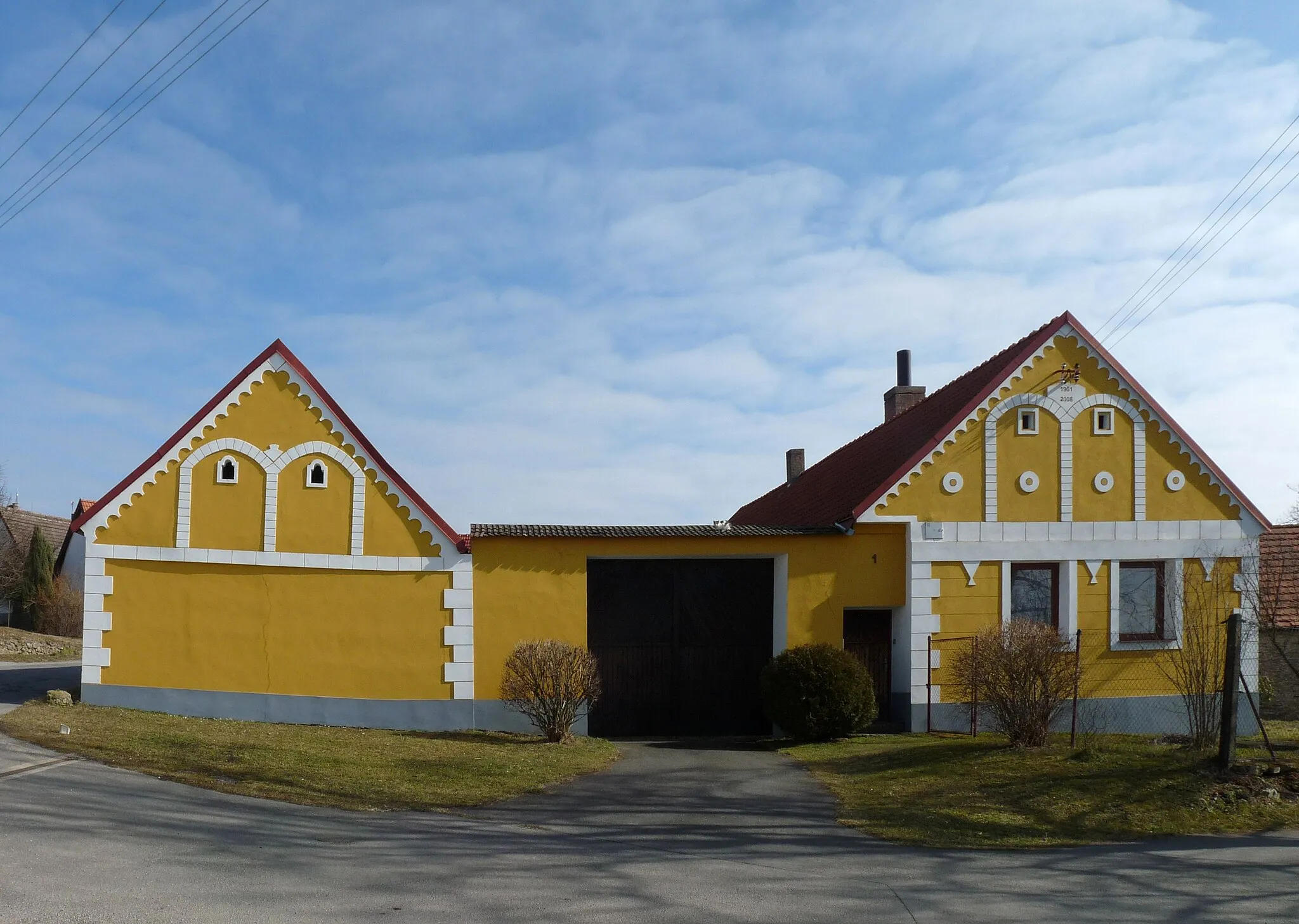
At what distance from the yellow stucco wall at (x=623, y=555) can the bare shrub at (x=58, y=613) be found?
992 inches

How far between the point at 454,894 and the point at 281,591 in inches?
408

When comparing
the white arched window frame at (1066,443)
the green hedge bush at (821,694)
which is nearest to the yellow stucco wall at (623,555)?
the green hedge bush at (821,694)

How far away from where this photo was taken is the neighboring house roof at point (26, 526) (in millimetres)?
42875

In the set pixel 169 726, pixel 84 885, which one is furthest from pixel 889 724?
pixel 84 885

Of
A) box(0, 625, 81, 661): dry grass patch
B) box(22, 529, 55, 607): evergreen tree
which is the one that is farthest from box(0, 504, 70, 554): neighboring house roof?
box(0, 625, 81, 661): dry grass patch

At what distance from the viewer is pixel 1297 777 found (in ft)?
36.6

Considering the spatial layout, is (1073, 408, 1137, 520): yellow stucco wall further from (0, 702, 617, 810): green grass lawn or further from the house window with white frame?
(0, 702, 617, 810): green grass lawn

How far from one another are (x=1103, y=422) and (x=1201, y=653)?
6.12 m

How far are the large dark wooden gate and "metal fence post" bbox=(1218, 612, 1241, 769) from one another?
8.69 m

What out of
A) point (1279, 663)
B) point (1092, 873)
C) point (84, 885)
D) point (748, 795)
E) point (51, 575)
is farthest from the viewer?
point (51, 575)

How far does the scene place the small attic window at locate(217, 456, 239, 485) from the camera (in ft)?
54.5

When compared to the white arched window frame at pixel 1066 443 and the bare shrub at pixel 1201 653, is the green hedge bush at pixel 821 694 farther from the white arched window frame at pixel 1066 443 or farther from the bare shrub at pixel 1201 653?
the bare shrub at pixel 1201 653

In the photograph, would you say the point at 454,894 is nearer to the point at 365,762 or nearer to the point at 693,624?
the point at 365,762

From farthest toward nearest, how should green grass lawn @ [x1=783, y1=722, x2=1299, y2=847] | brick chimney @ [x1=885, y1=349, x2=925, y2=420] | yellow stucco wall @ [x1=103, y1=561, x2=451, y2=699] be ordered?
brick chimney @ [x1=885, y1=349, x2=925, y2=420]
yellow stucco wall @ [x1=103, y1=561, x2=451, y2=699]
green grass lawn @ [x1=783, y1=722, x2=1299, y2=847]
